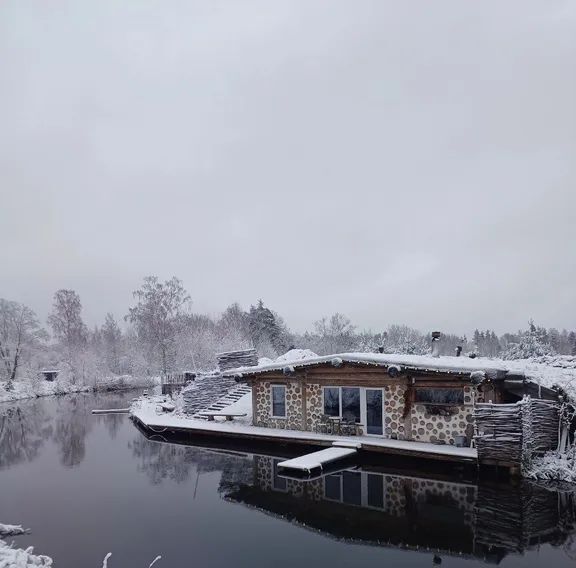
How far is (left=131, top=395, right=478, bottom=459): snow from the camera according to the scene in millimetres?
13422

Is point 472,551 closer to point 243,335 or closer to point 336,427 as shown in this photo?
point 336,427

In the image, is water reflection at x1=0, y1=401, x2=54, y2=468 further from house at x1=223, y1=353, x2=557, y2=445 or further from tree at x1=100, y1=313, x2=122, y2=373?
tree at x1=100, y1=313, x2=122, y2=373

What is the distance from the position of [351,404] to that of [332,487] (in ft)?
15.3

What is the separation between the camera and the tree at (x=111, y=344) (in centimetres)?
5909

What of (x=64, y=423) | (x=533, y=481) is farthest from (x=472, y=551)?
(x=64, y=423)

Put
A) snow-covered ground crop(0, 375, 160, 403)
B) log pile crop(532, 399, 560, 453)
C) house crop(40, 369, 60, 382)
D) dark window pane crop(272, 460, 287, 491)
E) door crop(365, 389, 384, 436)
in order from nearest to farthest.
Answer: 1. dark window pane crop(272, 460, 287, 491)
2. log pile crop(532, 399, 560, 453)
3. door crop(365, 389, 384, 436)
4. snow-covered ground crop(0, 375, 160, 403)
5. house crop(40, 369, 60, 382)

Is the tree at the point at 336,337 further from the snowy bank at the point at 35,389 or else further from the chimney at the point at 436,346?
the chimney at the point at 436,346

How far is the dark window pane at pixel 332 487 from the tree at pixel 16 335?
42.1m

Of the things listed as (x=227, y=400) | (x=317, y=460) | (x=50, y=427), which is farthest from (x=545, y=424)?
(x=50, y=427)

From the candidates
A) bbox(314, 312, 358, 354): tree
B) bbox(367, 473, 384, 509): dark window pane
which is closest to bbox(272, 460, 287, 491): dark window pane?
bbox(367, 473, 384, 509): dark window pane

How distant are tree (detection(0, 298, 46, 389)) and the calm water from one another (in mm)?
35998

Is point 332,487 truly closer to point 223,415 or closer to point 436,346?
point 436,346

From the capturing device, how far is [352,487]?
1175cm

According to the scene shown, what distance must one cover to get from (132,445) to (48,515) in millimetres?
7782
